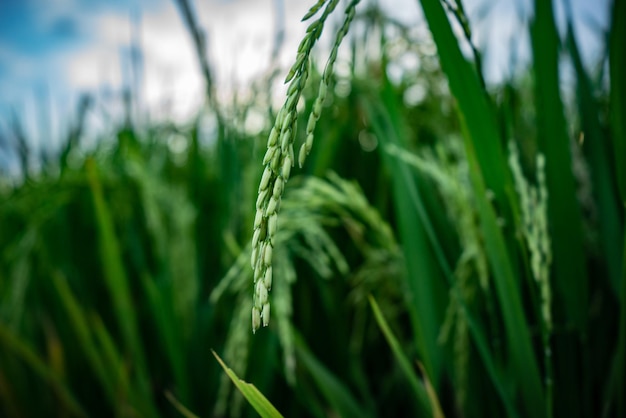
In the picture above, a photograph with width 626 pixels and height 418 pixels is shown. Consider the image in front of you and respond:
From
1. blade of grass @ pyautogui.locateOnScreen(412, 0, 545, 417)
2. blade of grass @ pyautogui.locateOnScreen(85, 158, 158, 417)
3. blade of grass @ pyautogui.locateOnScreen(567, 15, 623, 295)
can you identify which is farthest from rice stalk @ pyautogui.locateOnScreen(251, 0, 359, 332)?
blade of grass @ pyautogui.locateOnScreen(85, 158, 158, 417)

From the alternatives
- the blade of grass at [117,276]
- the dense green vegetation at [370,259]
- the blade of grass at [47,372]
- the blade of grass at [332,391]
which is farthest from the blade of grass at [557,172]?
the blade of grass at [47,372]

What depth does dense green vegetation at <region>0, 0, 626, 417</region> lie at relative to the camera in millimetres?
613

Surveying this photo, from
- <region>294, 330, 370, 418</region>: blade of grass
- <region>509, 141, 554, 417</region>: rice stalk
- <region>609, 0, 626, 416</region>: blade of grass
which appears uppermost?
<region>609, 0, 626, 416</region>: blade of grass

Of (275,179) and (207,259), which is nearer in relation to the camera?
(275,179)

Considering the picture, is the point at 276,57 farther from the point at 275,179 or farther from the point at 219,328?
the point at 275,179

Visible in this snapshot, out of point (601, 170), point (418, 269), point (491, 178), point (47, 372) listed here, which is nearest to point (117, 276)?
point (47, 372)

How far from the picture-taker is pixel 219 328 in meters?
1.21

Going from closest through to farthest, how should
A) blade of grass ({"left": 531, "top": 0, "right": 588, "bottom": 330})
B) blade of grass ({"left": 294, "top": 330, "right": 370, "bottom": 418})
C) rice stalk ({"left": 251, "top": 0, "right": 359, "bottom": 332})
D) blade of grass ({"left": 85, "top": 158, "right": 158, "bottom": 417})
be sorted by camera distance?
rice stalk ({"left": 251, "top": 0, "right": 359, "bottom": 332}), blade of grass ({"left": 531, "top": 0, "right": 588, "bottom": 330}), blade of grass ({"left": 294, "top": 330, "right": 370, "bottom": 418}), blade of grass ({"left": 85, "top": 158, "right": 158, "bottom": 417})

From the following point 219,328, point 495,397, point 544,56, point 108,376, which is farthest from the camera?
point 219,328

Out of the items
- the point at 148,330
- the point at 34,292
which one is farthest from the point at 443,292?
the point at 34,292

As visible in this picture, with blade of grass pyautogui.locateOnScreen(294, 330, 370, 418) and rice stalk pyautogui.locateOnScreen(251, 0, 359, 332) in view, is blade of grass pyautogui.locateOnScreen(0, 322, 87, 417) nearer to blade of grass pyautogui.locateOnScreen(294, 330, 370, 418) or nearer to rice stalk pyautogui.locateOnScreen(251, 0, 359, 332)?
blade of grass pyautogui.locateOnScreen(294, 330, 370, 418)

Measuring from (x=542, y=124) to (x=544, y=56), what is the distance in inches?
3.6

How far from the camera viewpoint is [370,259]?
0.97 m

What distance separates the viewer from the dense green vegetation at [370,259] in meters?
0.61
